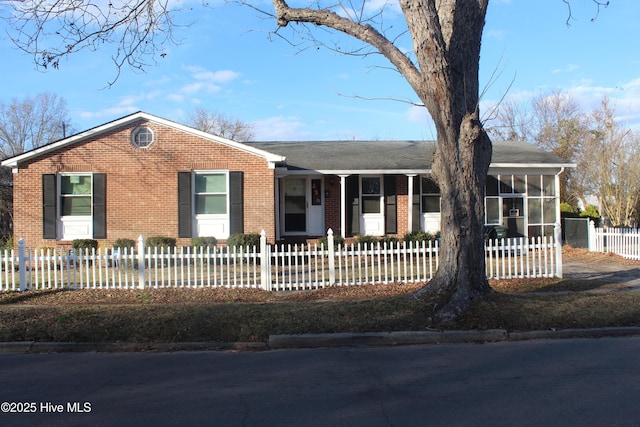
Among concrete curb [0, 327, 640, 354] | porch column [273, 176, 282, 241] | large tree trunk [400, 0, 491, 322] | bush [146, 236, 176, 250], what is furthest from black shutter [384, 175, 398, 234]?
concrete curb [0, 327, 640, 354]

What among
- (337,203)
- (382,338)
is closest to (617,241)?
(337,203)

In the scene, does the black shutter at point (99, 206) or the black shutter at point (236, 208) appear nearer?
the black shutter at point (99, 206)

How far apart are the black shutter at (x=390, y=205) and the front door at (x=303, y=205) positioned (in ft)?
7.43

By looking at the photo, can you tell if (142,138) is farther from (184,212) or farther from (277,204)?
(277,204)

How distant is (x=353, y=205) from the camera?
1830 cm

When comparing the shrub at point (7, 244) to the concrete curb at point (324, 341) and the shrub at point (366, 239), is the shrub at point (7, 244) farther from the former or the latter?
the concrete curb at point (324, 341)

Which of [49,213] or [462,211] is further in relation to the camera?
[49,213]

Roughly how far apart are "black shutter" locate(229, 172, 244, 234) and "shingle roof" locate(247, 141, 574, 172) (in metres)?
2.43

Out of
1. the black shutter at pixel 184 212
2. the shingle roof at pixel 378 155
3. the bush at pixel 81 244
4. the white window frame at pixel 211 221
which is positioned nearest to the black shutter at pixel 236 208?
the white window frame at pixel 211 221

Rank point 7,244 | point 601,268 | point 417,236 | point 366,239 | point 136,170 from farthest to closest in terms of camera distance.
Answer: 1. point 7,244
2. point 417,236
3. point 366,239
4. point 136,170
5. point 601,268

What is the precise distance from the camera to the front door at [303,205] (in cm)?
1839

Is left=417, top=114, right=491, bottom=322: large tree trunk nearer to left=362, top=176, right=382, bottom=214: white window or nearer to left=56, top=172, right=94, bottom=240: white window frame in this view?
left=362, top=176, right=382, bottom=214: white window

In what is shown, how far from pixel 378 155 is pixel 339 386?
1468 cm

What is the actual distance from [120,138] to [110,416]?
12601 millimetres
